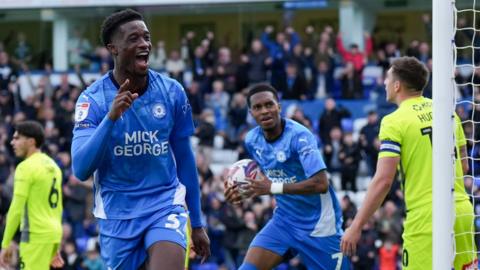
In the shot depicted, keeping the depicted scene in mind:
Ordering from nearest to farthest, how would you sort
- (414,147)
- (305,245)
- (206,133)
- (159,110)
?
(159,110), (414,147), (305,245), (206,133)

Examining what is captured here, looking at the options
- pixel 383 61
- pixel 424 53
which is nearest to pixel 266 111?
pixel 424 53

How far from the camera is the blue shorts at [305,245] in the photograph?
998 cm

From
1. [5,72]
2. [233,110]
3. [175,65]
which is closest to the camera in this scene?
[233,110]

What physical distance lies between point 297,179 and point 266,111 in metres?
0.71

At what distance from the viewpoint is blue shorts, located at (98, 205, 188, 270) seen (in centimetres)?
711

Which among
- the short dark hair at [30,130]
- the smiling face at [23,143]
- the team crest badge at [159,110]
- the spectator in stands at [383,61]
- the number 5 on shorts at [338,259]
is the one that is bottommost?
the number 5 on shorts at [338,259]

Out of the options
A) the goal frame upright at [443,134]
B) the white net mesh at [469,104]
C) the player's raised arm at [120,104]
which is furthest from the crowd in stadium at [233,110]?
the player's raised arm at [120,104]

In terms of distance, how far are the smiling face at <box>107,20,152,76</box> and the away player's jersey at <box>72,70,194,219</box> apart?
20 cm

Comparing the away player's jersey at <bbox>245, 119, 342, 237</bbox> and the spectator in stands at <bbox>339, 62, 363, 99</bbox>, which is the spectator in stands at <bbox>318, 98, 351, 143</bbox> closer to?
the spectator in stands at <bbox>339, 62, 363, 99</bbox>

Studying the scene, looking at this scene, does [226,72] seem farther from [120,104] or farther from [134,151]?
[120,104]

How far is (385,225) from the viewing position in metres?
18.2

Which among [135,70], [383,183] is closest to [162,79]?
[135,70]

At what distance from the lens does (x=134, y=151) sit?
23.7 ft

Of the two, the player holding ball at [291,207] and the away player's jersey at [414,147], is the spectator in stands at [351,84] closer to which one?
the player holding ball at [291,207]
